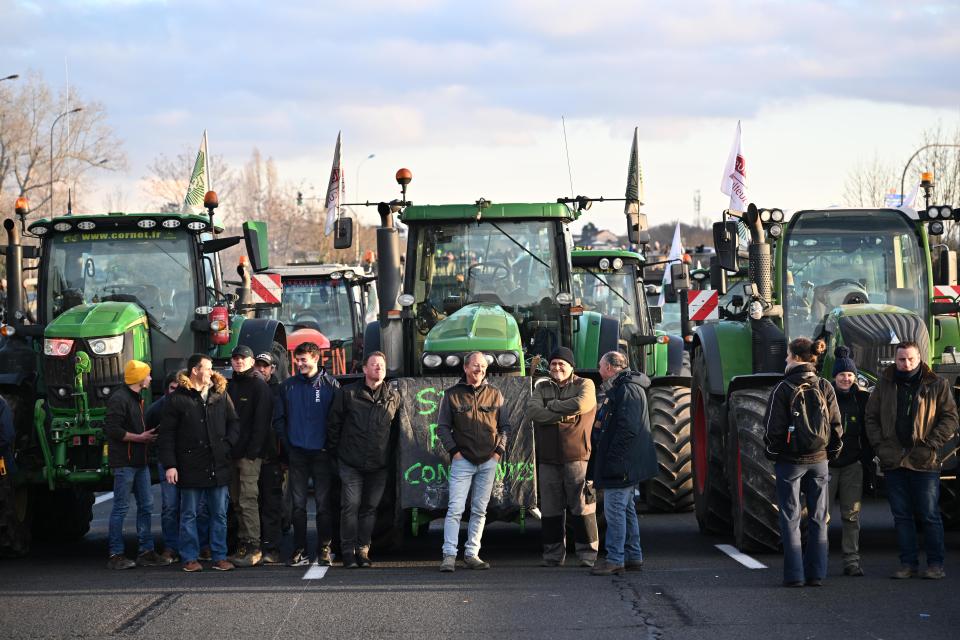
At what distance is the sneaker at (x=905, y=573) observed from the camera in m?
11.4

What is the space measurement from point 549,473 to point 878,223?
3.92 meters

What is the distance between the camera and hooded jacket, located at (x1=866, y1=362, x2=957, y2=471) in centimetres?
1148

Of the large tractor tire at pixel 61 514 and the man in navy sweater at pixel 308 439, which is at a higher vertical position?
the man in navy sweater at pixel 308 439

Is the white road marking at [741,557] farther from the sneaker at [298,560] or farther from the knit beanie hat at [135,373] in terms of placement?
the knit beanie hat at [135,373]

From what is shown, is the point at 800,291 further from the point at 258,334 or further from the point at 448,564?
the point at 258,334

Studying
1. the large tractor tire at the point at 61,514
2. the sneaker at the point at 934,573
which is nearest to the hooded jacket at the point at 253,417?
the large tractor tire at the point at 61,514

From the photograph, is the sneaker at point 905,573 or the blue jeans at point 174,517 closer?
the sneaker at point 905,573

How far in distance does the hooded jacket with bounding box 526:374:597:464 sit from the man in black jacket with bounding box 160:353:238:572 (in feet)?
8.29

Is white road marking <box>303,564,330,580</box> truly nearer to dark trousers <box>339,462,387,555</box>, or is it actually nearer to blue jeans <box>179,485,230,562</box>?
Answer: dark trousers <box>339,462,387,555</box>

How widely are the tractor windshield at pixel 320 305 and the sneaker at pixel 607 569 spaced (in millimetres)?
13433

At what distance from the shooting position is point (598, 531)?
1305cm

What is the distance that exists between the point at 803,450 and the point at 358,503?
368cm

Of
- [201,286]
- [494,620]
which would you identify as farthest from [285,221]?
[494,620]

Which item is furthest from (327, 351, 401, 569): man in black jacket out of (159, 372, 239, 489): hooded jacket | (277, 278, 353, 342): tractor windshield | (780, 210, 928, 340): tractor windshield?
(277, 278, 353, 342): tractor windshield
